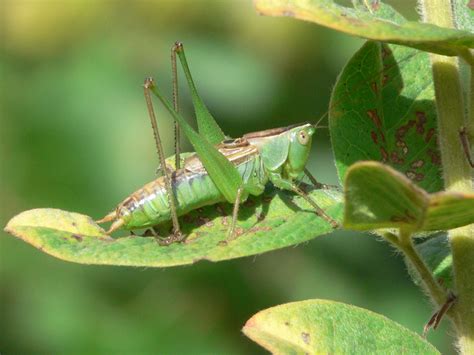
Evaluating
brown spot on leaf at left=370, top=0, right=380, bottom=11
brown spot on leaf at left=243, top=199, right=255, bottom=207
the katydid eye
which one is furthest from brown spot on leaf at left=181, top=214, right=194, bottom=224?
brown spot on leaf at left=370, top=0, right=380, bottom=11

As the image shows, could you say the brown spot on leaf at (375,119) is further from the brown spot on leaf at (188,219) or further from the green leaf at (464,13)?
the brown spot on leaf at (188,219)

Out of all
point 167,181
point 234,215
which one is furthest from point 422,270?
point 167,181

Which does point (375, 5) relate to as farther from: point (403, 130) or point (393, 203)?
point (393, 203)

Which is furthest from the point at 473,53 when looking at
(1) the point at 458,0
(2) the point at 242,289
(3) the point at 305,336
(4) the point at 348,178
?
(2) the point at 242,289

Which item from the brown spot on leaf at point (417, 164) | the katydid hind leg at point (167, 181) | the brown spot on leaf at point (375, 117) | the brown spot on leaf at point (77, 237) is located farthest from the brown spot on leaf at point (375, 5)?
the brown spot on leaf at point (77, 237)

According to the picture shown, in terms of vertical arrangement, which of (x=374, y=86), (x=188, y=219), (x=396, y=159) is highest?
(x=374, y=86)

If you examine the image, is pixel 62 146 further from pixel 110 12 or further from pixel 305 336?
pixel 305 336

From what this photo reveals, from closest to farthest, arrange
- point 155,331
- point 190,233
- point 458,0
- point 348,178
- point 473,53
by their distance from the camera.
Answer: point 348,178
point 473,53
point 458,0
point 190,233
point 155,331
